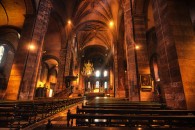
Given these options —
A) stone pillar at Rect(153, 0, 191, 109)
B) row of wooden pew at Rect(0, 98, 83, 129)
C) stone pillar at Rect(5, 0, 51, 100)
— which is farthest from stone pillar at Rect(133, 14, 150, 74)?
stone pillar at Rect(5, 0, 51, 100)

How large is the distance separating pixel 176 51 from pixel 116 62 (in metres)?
12.2

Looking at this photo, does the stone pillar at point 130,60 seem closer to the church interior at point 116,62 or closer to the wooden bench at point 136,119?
the church interior at point 116,62

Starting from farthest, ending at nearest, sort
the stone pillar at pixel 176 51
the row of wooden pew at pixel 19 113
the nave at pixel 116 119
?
the stone pillar at pixel 176 51
the row of wooden pew at pixel 19 113
the nave at pixel 116 119

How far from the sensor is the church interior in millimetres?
2814

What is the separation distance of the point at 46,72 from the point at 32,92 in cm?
1725

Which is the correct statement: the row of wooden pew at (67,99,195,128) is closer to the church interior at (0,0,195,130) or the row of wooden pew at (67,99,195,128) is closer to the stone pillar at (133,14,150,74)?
the church interior at (0,0,195,130)

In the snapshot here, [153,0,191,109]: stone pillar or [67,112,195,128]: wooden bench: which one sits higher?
[153,0,191,109]: stone pillar

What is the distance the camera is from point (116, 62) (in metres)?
16.3

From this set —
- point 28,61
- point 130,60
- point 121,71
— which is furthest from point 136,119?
point 121,71

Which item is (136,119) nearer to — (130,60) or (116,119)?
(116,119)

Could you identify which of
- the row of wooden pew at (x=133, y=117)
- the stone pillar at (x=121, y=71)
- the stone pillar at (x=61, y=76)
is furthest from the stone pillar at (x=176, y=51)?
the stone pillar at (x=61, y=76)

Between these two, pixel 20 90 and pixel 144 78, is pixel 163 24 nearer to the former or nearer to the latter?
pixel 144 78

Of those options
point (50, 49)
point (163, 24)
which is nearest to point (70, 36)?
point (50, 49)

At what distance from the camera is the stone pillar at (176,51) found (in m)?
3.90
